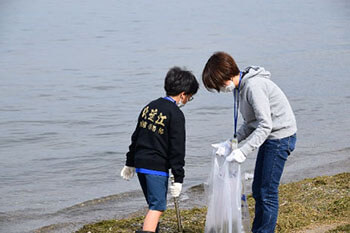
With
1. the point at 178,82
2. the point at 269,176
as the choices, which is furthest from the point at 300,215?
the point at 178,82

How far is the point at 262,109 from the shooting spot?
446 centimetres

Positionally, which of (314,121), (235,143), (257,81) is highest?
(257,81)

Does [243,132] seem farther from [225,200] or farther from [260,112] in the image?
[225,200]

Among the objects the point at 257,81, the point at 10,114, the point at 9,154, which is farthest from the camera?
the point at 10,114

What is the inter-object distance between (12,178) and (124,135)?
14.0 ft

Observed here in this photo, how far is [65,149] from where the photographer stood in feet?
44.3

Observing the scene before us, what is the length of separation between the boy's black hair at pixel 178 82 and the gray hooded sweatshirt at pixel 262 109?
407 millimetres

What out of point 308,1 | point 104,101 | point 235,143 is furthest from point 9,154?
point 308,1

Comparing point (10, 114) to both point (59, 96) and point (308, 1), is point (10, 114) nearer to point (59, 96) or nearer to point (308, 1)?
point (59, 96)

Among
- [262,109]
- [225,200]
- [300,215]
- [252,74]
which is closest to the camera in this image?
[262,109]

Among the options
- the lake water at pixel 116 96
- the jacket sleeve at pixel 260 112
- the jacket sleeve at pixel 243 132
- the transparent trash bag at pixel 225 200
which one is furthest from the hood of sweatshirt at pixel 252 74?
the lake water at pixel 116 96

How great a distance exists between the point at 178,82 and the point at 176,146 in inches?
19.5

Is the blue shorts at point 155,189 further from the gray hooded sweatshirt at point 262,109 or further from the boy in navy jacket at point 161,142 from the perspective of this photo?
the gray hooded sweatshirt at point 262,109

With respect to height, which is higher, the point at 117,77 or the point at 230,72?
the point at 230,72
